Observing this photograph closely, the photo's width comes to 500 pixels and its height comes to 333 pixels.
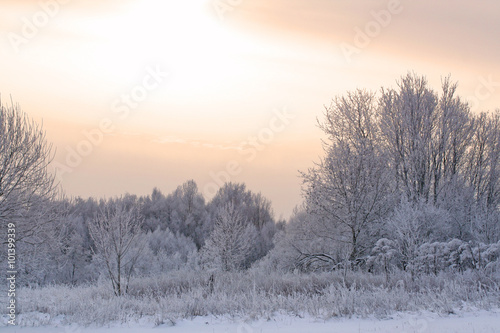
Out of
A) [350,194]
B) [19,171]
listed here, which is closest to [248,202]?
[350,194]

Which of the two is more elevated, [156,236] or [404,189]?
[404,189]

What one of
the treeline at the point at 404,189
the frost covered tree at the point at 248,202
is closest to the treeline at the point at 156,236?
the frost covered tree at the point at 248,202

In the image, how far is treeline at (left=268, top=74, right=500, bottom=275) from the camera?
1973 centimetres

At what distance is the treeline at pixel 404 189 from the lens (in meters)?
19.7

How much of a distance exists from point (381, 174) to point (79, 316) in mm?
16607

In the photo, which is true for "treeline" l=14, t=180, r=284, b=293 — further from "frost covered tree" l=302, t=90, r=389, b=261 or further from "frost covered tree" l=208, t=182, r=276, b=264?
"frost covered tree" l=302, t=90, r=389, b=261

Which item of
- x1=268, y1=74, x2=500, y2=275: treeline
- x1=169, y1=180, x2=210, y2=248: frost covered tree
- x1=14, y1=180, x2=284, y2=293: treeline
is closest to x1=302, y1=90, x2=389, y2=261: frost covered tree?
x1=268, y1=74, x2=500, y2=275: treeline

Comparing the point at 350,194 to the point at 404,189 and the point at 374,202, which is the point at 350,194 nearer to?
the point at 374,202

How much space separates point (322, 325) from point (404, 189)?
823 inches

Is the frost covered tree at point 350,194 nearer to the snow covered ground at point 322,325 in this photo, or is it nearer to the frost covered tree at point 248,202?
the snow covered ground at point 322,325

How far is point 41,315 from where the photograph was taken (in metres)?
11.2

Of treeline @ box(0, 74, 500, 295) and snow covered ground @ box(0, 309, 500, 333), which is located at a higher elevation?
treeline @ box(0, 74, 500, 295)

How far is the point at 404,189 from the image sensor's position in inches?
1110

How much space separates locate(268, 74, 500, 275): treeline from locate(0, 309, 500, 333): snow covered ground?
6063 millimetres
